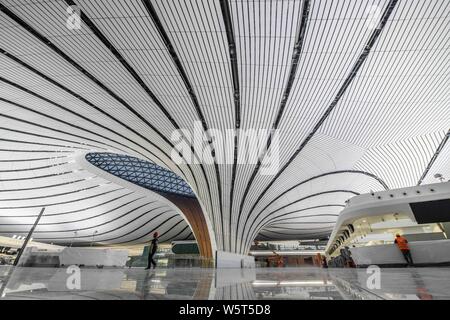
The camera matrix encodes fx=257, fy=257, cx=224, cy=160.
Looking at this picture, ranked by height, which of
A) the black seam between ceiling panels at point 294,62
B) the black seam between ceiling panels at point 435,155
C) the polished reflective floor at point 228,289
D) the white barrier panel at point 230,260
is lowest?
the polished reflective floor at point 228,289

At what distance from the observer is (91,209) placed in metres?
36.5

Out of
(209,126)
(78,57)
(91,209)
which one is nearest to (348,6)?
(209,126)

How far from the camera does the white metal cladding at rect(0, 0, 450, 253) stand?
28.0 feet

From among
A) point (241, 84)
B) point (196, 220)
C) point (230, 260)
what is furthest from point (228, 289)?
point (196, 220)

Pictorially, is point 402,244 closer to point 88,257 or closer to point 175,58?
point 175,58

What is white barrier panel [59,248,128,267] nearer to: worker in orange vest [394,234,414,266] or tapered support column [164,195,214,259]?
tapered support column [164,195,214,259]

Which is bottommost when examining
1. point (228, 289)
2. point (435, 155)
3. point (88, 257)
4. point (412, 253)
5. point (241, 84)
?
point (228, 289)

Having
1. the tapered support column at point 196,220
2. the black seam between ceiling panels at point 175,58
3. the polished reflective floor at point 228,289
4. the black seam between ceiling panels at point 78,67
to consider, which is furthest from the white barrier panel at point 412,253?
the tapered support column at point 196,220

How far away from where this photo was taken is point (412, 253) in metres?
10.6

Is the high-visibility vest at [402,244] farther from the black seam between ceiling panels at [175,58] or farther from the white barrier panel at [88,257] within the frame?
the white barrier panel at [88,257]

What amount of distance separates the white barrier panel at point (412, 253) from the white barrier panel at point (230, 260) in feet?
40.7

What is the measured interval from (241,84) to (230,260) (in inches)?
726

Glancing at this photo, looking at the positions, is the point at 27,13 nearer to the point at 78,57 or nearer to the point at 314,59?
the point at 78,57

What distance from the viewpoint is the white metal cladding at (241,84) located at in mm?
8531
